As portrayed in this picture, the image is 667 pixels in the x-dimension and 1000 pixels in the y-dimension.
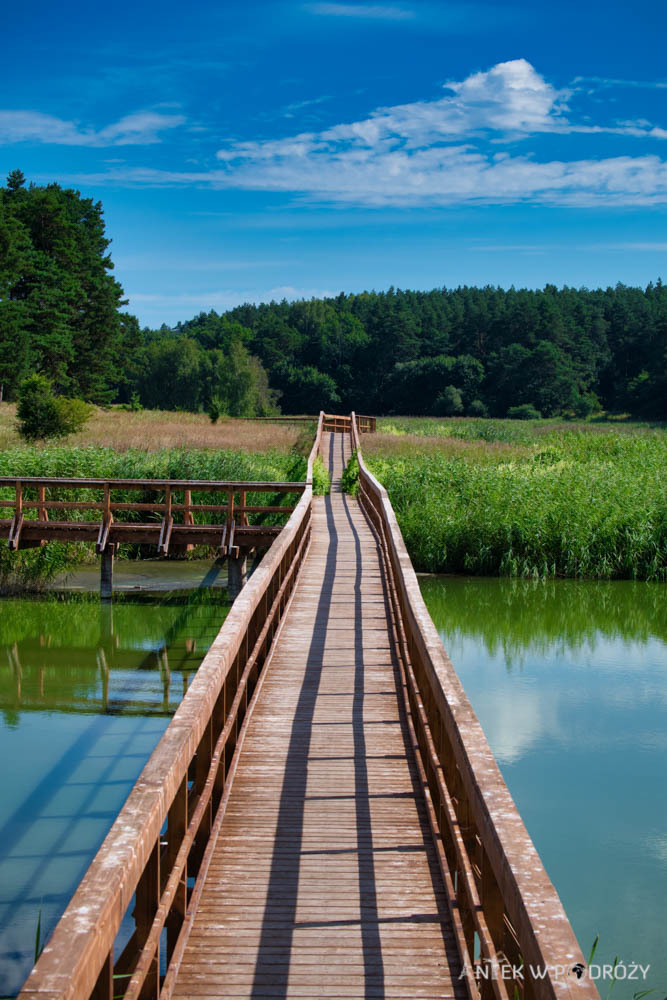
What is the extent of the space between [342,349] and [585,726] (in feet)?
341

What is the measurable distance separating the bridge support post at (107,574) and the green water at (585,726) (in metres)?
6.33

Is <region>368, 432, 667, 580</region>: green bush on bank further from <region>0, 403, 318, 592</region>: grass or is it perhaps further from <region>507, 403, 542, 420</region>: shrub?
<region>507, 403, 542, 420</region>: shrub

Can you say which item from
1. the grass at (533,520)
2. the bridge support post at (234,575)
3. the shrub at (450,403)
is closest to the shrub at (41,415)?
the grass at (533,520)

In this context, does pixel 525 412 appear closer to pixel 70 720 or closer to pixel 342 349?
pixel 342 349

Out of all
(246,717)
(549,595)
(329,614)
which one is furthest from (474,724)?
(549,595)

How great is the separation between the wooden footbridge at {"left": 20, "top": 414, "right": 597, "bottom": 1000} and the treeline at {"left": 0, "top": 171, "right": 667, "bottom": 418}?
45.7 metres

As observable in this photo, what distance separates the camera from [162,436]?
32.5 m

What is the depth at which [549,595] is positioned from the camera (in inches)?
710

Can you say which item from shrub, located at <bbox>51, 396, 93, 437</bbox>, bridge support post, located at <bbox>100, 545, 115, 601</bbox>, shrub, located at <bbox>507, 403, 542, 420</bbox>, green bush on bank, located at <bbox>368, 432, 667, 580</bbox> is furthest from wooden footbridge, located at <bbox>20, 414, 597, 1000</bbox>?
shrub, located at <bbox>507, 403, 542, 420</bbox>

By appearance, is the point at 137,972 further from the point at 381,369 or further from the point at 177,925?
the point at 381,369

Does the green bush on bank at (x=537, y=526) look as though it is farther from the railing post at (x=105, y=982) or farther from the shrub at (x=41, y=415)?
the railing post at (x=105, y=982)

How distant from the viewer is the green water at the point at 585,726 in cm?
639

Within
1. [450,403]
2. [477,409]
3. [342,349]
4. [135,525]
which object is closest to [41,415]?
[135,525]

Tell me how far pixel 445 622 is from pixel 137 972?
13486mm
